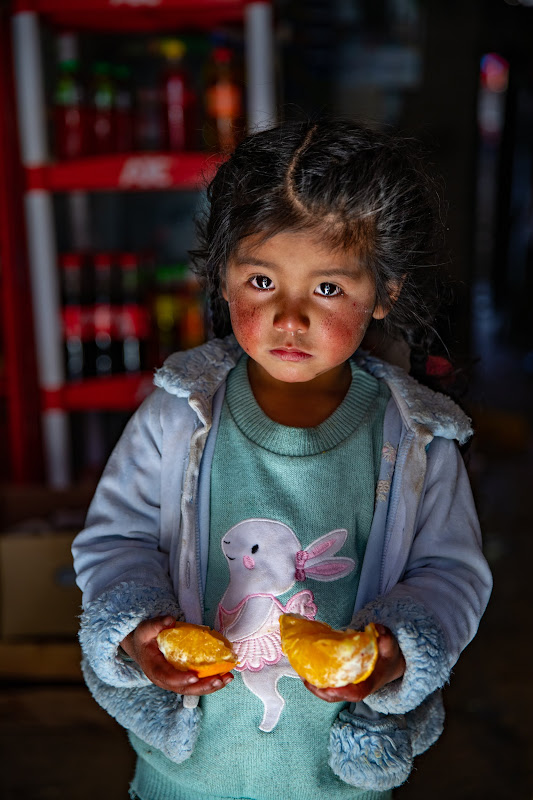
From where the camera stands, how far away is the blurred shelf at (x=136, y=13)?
6.83 ft

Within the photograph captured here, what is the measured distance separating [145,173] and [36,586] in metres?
1.16

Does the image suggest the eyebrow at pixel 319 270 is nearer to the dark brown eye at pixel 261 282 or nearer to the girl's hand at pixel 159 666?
the dark brown eye at pixel 261 282

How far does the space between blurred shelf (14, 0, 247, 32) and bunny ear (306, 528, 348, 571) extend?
1.71 m

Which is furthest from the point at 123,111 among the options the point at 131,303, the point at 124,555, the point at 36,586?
the point at 124,555

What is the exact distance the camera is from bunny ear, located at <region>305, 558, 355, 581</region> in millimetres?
899

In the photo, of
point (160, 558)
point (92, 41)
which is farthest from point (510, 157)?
point (160, 558)

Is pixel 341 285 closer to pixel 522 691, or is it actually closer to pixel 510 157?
pixel 522 691

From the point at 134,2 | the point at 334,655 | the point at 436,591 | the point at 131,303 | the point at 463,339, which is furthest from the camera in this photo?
the point at 131,303

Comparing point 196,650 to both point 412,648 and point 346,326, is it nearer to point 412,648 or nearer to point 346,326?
point 412,648

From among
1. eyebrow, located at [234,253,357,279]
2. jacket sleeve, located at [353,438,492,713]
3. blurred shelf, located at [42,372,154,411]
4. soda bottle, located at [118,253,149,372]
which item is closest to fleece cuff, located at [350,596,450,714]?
jacket sleeve, located at [353,438,492,713]

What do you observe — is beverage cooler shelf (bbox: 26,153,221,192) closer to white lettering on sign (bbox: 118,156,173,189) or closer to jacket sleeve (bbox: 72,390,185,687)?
white lettering on sign (bbox: 118,156,173,189)

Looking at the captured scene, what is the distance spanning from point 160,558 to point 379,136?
57 cm

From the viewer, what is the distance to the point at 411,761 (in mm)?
893

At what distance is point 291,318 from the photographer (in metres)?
0.84
